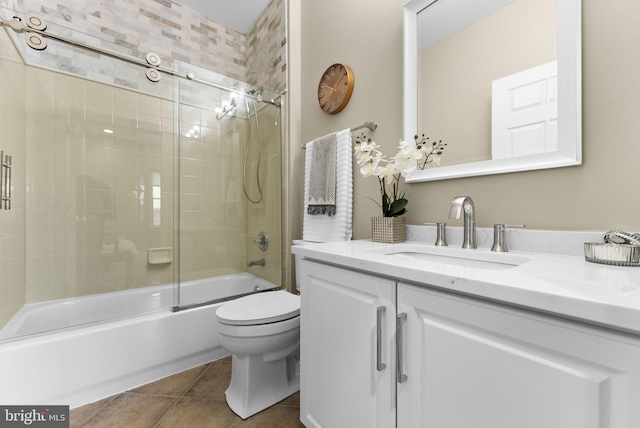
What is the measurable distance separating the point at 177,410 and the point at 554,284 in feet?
5.10

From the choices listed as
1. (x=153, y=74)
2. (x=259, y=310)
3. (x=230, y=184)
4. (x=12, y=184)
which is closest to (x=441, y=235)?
(x=259, y=310)

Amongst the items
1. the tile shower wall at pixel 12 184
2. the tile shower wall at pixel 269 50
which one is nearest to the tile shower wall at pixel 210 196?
the tile shower wall at pixel 269 50

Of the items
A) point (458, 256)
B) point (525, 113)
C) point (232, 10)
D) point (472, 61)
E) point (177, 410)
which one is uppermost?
point (232, 10)

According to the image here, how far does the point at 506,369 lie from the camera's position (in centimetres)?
54

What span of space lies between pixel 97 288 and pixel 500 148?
7.82 feet

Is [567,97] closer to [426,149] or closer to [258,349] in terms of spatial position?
[426,149]

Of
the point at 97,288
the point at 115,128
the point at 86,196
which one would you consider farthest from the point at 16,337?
the point at 115,128

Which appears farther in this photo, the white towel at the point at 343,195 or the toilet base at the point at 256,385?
the white towel at the point at 343,195

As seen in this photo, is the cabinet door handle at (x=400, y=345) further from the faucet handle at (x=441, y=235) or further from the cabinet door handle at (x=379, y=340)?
the faucet handle at (x=441, y=235)

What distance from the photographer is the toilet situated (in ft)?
4.23

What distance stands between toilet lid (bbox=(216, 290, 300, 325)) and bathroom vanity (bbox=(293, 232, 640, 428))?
35 centimetres

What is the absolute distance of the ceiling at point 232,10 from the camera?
7.63 feet

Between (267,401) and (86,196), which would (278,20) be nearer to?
(86,196)

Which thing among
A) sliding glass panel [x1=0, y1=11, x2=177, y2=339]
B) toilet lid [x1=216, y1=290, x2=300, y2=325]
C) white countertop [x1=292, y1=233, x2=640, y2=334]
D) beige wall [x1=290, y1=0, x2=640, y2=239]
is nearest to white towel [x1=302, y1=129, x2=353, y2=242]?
beige wall [x1=290, y1=0, x2=640, y2=239]
